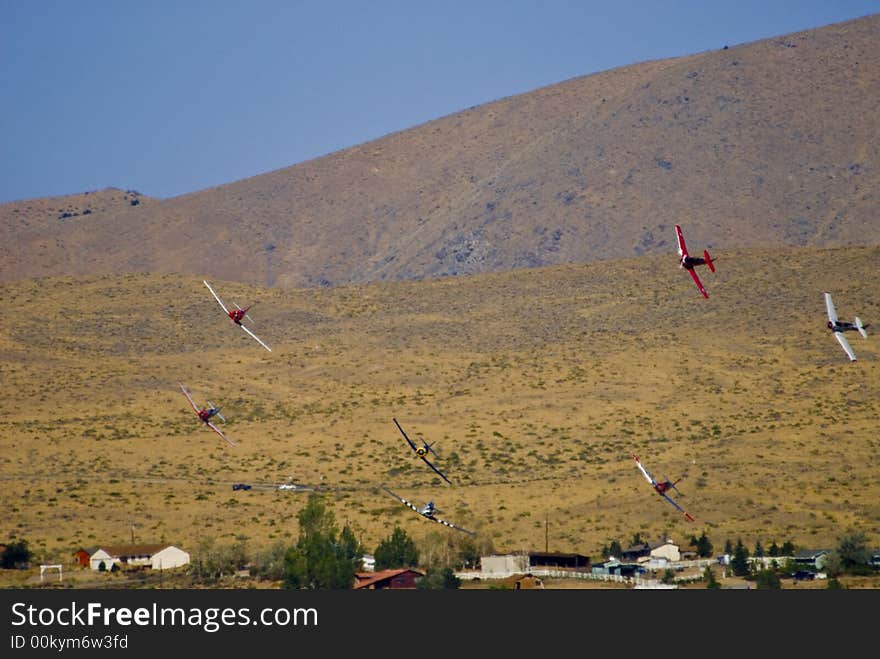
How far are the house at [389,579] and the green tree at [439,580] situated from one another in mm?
545

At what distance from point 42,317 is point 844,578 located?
4281 inches

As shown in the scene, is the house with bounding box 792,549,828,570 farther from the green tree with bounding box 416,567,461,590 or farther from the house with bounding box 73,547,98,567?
the house with bounding box 73,547,98,567

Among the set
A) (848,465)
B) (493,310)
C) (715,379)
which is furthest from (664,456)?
(493,310)

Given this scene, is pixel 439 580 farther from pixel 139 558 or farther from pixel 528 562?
pixel 139 558

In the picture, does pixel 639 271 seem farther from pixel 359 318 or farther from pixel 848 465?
pixel 848 465

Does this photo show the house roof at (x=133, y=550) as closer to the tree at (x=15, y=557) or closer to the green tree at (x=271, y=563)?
the tree at (x=15, y=557)

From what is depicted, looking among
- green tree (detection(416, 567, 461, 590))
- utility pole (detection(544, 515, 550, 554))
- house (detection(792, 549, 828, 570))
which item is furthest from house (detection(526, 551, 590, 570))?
house (detection(792, 549, 828, 570))

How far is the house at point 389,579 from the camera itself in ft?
230

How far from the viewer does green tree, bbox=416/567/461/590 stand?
231 ft

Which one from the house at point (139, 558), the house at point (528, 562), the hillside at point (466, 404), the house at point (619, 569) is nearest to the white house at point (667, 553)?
the house at point (619, 569)

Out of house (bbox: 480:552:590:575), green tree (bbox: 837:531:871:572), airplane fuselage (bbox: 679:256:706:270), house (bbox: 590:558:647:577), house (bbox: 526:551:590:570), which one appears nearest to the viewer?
airplane fuselage (bbox: 679:256:706:270)

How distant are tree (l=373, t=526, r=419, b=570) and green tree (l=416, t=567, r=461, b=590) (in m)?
5.83

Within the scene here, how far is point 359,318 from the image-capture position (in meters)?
164

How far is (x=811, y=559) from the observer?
78188 millimetres
